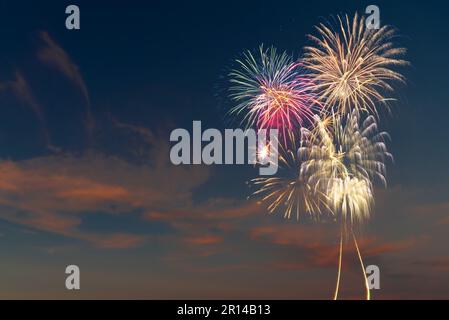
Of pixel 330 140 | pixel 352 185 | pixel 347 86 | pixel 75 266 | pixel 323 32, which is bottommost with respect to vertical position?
pixel 75 266

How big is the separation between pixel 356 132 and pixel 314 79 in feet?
19.4

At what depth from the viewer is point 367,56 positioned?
135 feet

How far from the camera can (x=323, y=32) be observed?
41312 millimetres
